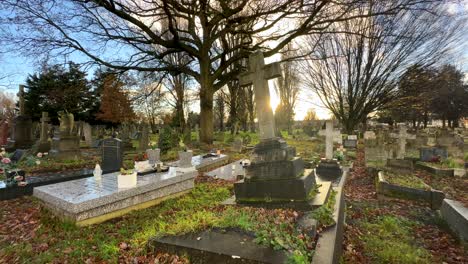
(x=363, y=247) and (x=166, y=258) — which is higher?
(x=166, y=258)

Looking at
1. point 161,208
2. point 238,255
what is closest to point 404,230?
point 238,255

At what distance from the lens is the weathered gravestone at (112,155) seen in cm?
853

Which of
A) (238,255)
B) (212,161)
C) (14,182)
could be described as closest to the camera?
(238,255)

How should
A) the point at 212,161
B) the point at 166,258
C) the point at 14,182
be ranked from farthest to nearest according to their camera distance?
1. the point at 212,161
2. the point at 14,182
3. the point at 166,258

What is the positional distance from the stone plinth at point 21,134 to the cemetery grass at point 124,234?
13.2 metres

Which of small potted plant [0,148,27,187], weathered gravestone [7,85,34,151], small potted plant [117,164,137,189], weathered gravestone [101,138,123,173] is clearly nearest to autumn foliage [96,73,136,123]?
weathered gravestone [7,85,34,151]

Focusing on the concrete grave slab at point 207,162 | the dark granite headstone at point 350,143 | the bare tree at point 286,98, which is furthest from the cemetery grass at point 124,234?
the bare tree at point 286,98

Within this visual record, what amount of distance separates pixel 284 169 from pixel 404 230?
2.32 m

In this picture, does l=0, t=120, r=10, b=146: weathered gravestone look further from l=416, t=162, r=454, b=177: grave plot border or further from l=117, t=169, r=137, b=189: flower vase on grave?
l=416, t=162, r=454, b=177: grave plot border

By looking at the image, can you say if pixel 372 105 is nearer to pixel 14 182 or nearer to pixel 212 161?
pixel 212 161

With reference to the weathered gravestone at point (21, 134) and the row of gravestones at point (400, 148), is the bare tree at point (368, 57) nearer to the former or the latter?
the row of gravestones at point (400, 148)

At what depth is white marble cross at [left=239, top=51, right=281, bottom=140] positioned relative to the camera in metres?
5.32

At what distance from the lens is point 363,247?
13.2 feet

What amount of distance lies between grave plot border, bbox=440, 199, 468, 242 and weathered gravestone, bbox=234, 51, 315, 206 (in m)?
2.31
